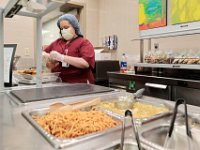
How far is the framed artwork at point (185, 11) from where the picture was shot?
194 cm

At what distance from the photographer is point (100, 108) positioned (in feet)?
2.80

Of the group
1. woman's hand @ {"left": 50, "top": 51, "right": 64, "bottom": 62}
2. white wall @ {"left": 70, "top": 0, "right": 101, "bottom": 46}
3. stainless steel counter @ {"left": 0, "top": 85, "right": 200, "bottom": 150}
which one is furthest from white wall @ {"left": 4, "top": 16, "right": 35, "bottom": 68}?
stainless steel counter @ {"left": 0, "top": 85, "right": 200, "bottom": 150}

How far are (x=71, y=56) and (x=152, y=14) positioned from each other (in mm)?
1246

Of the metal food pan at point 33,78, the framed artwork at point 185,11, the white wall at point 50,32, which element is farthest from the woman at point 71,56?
the white wall at point 50,32

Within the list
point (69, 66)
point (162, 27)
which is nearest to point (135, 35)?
point (162, 27)

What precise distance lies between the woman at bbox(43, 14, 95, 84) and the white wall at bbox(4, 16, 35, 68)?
3.86 feet

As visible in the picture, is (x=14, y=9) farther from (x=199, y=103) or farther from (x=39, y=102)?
(x=199, y=103)

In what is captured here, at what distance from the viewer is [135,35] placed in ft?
9.66

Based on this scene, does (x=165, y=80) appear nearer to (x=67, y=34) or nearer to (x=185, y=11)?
(x=185, y=11)

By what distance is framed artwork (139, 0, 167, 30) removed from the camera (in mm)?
2326

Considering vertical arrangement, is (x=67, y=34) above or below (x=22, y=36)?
below

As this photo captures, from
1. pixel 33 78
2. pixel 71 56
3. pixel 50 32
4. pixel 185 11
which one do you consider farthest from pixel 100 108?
pixel 50 32

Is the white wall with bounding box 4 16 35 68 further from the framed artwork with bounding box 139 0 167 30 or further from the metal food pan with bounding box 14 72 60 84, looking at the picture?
the framed artwork with bounding box 139 0 167 30

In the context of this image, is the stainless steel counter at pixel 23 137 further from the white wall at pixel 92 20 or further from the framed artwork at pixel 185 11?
the white wall at pixel 92 20
